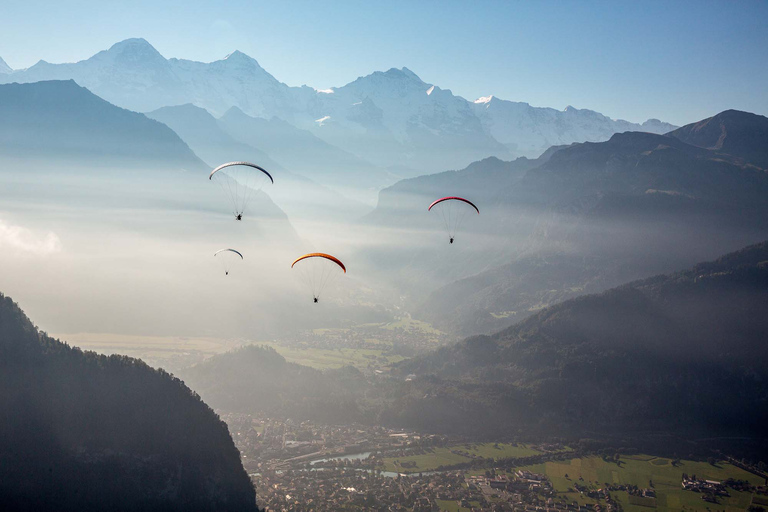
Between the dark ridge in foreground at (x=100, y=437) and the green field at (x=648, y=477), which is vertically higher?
the dark ridge in foreground at (x=100, y=437)

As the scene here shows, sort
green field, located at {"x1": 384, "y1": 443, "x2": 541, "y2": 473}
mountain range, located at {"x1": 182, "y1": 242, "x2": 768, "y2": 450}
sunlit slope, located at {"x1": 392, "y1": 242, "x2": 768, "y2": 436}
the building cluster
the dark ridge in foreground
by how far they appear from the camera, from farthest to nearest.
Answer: sunlit slope, located at {"x1": 392, "y1": 242, "x2": 768, "y2": 436} < mountain range, located at {"x1": 182, "y1": 242, "x2": 768, "y2": 450} < green field, located at {"x1": 384, "y1": 443, "x2": 541, "y2": 473} < the building cluster < the dark ridge in foreground

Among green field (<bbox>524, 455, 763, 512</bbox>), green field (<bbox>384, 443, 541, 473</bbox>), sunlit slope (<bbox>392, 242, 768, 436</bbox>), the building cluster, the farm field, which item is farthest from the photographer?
sunlit slope (<bbox>392, 242, 768, 436</bbox>)

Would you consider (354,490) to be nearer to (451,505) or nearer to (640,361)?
(451,505)

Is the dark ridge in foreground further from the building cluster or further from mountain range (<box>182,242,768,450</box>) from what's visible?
mountain range (<box>182,242,768,450</box>)

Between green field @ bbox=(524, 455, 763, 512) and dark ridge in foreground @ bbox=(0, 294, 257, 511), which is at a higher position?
dark ridge in foreground @ bbox=(0, 294, 257, 511)

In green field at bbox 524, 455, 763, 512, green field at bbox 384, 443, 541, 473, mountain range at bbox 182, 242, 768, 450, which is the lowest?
green field at bbox 524, 455, 763, 512

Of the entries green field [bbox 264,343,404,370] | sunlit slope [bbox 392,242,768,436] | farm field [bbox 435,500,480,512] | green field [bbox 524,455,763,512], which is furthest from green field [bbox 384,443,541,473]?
green field [bbox 264,343,404,370]

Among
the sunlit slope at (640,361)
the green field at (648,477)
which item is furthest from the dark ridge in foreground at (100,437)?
the green field at (648,477)

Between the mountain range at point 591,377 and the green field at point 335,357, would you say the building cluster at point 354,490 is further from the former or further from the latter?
the green field at point 335,357
